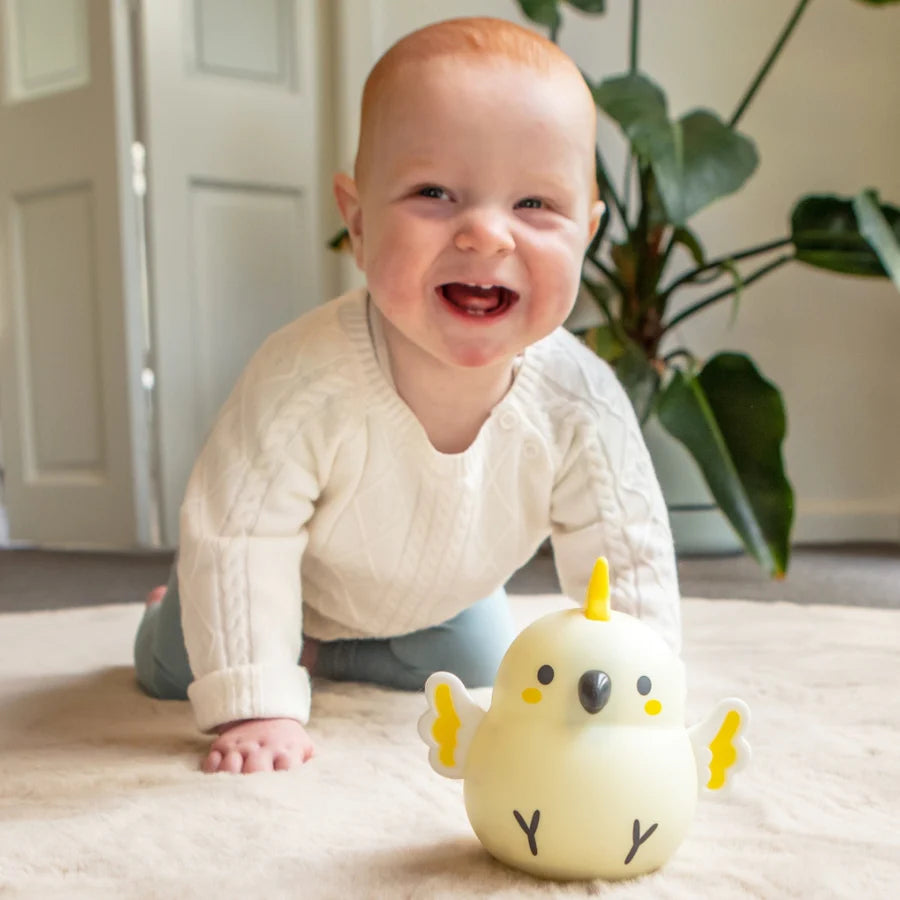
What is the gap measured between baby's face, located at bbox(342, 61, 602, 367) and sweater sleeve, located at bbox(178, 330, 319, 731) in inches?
6.0

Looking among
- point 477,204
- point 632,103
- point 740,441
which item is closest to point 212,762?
point 477,204

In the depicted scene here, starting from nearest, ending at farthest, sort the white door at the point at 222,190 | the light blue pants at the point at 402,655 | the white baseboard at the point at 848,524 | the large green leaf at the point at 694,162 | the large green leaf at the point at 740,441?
the light blue pants at the point at 402,655
the large green leaf at the point at 740,441
the large green leaf at the point at 694,162
the white door at the point at 222,190
the white baseboard at the point at 848,524

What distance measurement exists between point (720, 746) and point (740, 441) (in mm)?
1022

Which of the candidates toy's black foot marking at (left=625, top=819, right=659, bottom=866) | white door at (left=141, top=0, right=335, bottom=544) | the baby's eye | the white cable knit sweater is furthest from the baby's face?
white door at (left=141, top=0, right=335, bottom=544)

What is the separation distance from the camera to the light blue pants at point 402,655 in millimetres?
1044

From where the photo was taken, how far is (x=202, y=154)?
2.34m

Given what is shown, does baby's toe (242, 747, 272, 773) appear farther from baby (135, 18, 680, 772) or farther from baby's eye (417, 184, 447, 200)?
baby's eye (417, 184, 447, 200)

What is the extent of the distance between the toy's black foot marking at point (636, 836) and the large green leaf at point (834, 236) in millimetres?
1434

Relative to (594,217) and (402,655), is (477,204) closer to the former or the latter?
(594,217)

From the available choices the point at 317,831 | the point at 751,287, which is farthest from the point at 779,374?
the point at 317,831

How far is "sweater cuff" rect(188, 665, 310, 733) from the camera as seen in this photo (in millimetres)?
814

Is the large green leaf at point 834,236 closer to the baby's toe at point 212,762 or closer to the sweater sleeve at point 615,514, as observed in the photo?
the sweater sleeve at point 615,514

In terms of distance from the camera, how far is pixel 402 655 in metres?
1.07

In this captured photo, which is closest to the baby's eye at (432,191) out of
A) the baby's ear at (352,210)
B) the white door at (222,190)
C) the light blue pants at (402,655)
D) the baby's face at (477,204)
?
the baby's face at (477,204)
